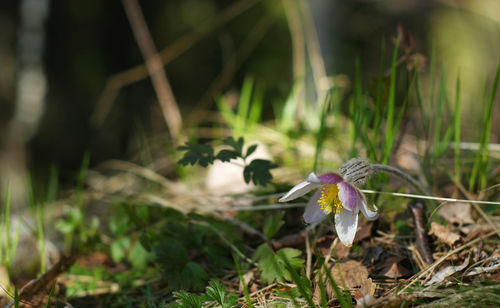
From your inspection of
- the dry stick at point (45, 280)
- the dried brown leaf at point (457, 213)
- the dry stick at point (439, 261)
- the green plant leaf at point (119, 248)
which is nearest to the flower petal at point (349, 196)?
the dry stick at point (439, 261)

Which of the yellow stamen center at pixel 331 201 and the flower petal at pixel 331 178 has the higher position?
the flower petal at pixel 331 178

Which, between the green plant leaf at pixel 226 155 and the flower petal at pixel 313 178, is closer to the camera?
the flower petal at pixel 313 178

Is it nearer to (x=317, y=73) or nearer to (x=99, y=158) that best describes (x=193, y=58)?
(x=99, y=158)

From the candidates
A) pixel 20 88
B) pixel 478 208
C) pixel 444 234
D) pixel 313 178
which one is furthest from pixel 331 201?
pixel 20 88

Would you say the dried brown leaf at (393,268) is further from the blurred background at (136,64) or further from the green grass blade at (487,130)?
the blurred background at (136,64)

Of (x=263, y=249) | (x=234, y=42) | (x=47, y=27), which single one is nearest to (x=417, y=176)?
(x=263, y=249)

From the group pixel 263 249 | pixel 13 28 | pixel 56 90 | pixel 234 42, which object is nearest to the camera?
pixel 263 249

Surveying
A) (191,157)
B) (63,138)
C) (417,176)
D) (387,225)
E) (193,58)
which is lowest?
(387,225)

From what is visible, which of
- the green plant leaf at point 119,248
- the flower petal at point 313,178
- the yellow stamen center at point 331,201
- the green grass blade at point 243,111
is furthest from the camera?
the green grass blade at point 243,111
